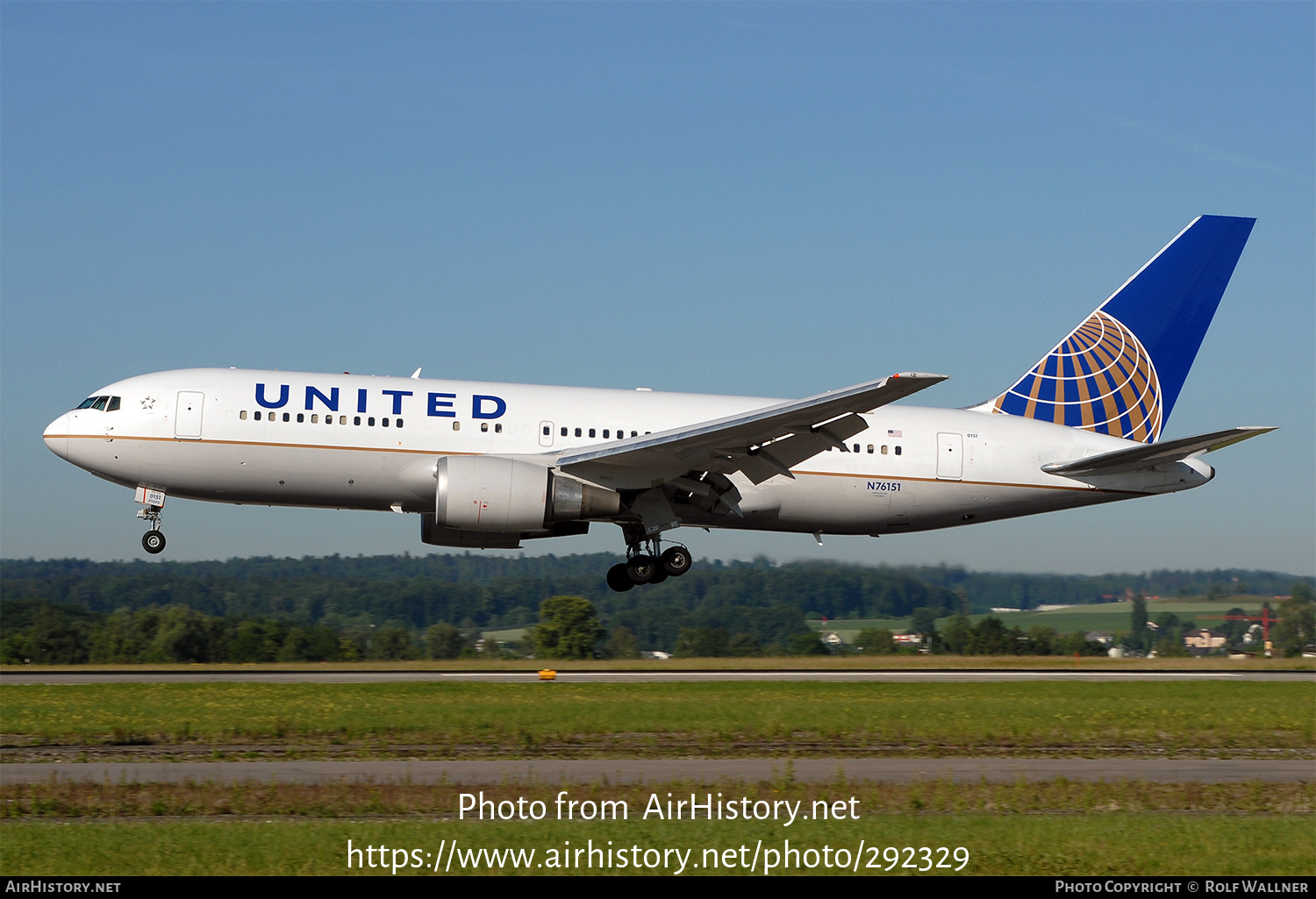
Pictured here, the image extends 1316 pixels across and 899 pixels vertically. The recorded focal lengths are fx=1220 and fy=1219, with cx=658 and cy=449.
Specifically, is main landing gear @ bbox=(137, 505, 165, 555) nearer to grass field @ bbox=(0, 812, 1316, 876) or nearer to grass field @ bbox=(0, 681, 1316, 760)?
grass field @ bbox=(0, 681, 1316, 760)

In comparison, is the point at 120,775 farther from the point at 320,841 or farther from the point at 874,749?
the point at 874,749

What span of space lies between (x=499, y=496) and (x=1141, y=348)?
18.4 metres

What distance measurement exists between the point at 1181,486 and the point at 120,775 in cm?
2419

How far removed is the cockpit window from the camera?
25.7 meters

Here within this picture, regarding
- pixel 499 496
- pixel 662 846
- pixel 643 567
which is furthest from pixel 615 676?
pixel 662 846

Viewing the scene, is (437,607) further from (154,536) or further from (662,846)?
(662,846)

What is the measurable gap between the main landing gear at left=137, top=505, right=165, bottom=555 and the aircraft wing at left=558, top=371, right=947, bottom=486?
343 inches

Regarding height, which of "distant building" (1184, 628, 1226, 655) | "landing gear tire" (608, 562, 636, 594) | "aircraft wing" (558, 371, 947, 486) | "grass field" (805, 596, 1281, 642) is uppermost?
"aircraft wing" (558, 371, 947, 486)

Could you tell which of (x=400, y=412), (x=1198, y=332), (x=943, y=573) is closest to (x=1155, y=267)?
(x=1198, y=332)

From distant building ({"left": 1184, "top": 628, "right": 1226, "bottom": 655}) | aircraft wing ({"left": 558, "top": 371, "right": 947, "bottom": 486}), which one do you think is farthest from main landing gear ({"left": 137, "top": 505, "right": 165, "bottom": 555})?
distant building ({"left": 1184, "top": 628, "right": 1226, "bottom": 655})

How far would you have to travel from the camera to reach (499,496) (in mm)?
24766

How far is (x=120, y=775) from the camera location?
14328 mm

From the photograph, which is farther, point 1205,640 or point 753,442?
point 1205,640

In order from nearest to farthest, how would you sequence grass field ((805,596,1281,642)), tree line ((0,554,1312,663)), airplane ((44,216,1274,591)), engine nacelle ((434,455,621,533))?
engine nacelle ((434,455,621,533)) < airplane ((44,216,1274,591)) < tree line ((0,554,1312,663)) < grass field ((805,596,1281,642))
